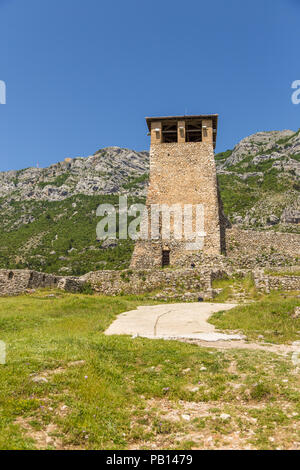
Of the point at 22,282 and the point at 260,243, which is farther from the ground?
the point at 260,243

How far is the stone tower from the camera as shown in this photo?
2617cm

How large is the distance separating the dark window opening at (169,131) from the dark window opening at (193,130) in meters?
1.20

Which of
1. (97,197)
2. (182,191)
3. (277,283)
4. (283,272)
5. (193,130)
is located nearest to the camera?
(277,283)

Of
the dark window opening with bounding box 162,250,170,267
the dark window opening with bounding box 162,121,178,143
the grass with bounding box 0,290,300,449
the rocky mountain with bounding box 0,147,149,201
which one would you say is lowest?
the grass with bounding box 0,290,300,449

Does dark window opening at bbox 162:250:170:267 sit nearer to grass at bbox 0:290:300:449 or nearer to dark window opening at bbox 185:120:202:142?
dark window opening at bbox 185:120:202:142

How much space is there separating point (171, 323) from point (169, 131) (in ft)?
74.1

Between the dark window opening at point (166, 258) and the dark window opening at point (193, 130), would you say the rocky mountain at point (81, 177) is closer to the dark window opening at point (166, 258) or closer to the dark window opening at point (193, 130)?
the dark window opening at point (193, 130)

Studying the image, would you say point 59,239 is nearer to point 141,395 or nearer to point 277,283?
point 277,283

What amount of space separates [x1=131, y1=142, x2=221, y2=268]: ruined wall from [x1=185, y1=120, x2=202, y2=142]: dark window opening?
2776 mm

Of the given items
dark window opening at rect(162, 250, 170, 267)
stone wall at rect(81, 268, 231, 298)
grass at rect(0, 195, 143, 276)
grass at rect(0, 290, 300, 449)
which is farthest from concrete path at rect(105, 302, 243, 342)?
grass at rect(0, 195, 143, 276)

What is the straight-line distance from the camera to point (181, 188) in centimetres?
2817

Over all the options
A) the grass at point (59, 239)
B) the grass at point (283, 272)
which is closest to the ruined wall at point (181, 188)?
the grass at point (283, 272)

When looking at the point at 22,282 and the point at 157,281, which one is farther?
the point at 22,282

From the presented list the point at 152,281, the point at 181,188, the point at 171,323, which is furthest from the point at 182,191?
the point at 171,323
